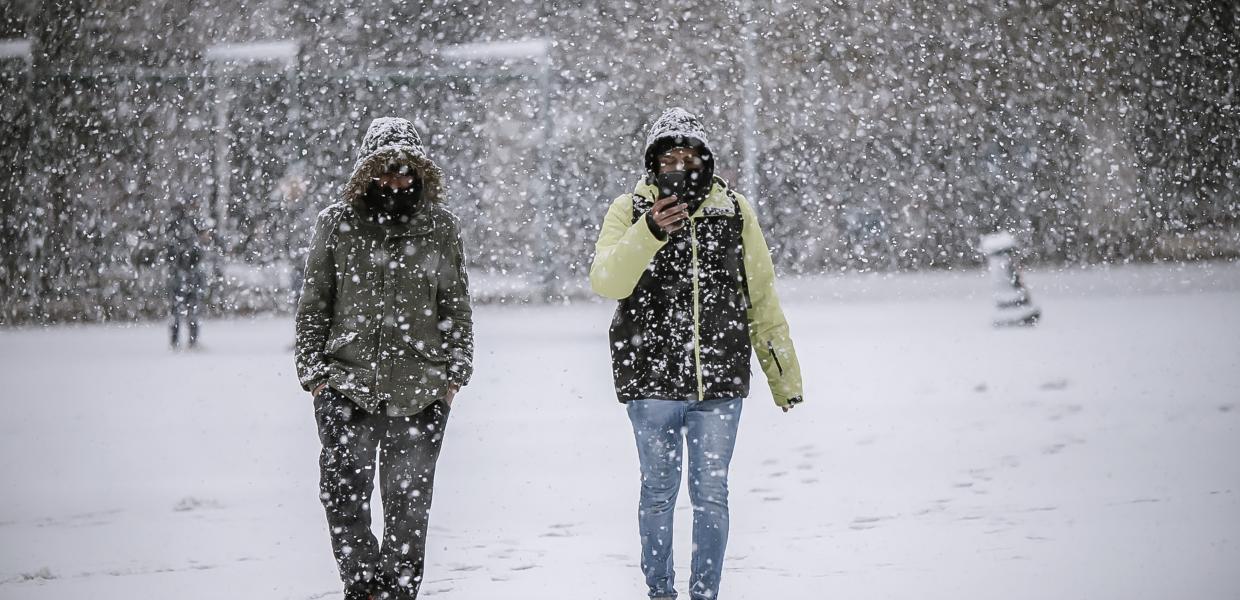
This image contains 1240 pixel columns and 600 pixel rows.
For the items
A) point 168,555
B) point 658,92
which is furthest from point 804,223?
point 168,555

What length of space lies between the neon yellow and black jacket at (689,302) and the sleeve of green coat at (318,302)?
0.80 m

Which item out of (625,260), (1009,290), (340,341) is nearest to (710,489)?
(625,260)

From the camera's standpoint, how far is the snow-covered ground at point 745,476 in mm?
4602

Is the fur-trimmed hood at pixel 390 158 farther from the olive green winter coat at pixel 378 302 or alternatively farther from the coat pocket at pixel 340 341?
the coat pocket at pixel 340 341

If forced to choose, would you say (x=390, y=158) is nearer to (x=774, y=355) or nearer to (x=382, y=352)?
(x=382, y=352)

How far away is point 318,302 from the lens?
375 centimetres

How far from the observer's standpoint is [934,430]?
7.61m

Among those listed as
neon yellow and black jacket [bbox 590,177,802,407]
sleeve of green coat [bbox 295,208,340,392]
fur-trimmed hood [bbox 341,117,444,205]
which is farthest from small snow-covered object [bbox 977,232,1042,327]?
sleeve of green coat [bbox 295,208,340,392]

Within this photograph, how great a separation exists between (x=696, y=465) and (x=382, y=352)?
39.9 inches

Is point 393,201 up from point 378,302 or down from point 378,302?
up

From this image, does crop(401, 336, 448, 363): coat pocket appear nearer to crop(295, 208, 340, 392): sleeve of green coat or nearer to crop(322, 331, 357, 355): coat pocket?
A: crop(322, 331, 357, 355): coat pocket

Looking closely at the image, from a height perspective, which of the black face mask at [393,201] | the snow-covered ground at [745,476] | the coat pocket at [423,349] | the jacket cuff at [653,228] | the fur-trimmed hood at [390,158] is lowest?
the snow-covered ground at [745,476]

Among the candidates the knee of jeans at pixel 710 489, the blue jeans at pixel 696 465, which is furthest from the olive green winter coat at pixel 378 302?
the knee of jeans at pixel 710 489

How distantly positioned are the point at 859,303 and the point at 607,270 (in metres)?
13.3
